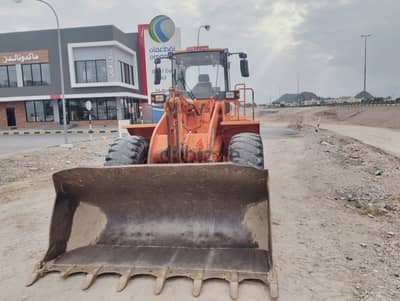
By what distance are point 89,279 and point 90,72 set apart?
3138 cm

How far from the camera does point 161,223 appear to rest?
3920 millimetres

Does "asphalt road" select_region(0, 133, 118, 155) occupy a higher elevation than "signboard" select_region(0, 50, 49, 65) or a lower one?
lower

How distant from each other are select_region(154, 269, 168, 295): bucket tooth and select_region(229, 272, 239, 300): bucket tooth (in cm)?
64

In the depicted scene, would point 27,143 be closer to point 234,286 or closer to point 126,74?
point 126,74

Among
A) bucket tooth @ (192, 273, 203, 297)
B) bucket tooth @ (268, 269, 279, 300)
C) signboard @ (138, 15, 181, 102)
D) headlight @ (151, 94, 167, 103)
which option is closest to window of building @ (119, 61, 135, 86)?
signboard @ (138, 15, 181, 102)

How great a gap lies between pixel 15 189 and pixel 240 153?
5.99 m

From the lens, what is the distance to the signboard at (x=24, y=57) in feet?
105

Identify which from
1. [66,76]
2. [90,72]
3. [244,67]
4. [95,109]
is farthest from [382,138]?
[66,76]

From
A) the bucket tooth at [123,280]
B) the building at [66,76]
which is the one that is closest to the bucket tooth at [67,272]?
the bucket tooth at [123,280]

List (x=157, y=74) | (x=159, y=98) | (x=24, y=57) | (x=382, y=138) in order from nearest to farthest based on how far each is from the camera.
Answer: (x=159, y=98), (x=157, y=74), (x=382, y=138), (x=24, y=57)

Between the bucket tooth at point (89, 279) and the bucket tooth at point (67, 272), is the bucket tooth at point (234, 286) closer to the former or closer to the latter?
the bucket tooth at point (89, 279)

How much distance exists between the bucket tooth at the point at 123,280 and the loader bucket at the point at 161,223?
0.03ft

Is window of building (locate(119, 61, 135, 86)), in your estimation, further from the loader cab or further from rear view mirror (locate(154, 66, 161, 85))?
the loader cab

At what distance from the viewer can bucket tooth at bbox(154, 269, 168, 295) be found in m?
3.18
